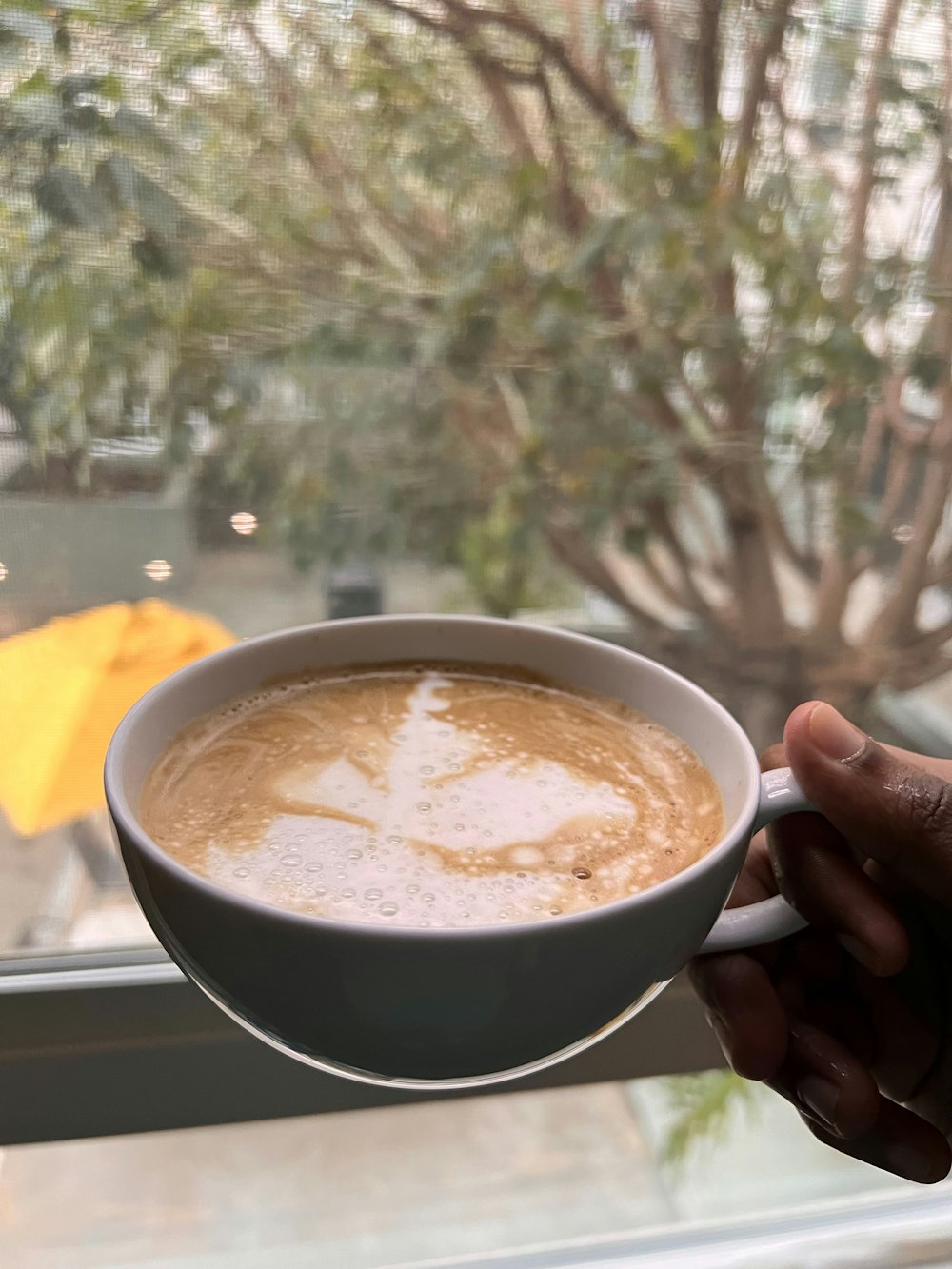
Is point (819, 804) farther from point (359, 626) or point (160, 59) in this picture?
point (160, 59)

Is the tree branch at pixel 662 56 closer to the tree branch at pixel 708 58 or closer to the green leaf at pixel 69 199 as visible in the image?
the tree branch at pixel 708 58

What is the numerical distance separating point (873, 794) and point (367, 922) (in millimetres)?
268

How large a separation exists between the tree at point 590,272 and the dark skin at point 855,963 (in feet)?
0.83

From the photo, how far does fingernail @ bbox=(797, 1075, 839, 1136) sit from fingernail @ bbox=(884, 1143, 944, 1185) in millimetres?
35

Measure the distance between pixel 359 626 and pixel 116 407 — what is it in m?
0.27

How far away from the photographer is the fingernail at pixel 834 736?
0.48 metres

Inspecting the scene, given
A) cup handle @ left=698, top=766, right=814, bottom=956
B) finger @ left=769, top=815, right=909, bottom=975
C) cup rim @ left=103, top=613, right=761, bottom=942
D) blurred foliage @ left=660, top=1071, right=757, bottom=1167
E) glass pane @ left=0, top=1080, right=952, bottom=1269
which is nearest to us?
cup rim @ left=103, top=613, right=761, bottom=942

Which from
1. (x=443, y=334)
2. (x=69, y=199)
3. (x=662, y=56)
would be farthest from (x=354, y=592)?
(x=662, y=56)

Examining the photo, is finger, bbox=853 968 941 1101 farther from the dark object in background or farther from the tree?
the dark object in background

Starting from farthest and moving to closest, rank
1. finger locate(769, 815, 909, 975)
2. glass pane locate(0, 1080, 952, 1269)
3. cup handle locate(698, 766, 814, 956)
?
glass pane locate(0, 1080, 952, 1269)
finger locate(769, 815, 909, 975)
cup handle locate(698, 766, 814, 956)

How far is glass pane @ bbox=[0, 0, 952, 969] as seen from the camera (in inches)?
25.5

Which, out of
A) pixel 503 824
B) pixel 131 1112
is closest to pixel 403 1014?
pixel 503 824

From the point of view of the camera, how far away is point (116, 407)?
0.68 m

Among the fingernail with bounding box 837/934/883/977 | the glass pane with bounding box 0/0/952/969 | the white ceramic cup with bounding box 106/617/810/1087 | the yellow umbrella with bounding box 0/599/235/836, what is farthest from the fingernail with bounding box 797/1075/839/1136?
the yellow umbrella with bounding box 0/599/235/836
